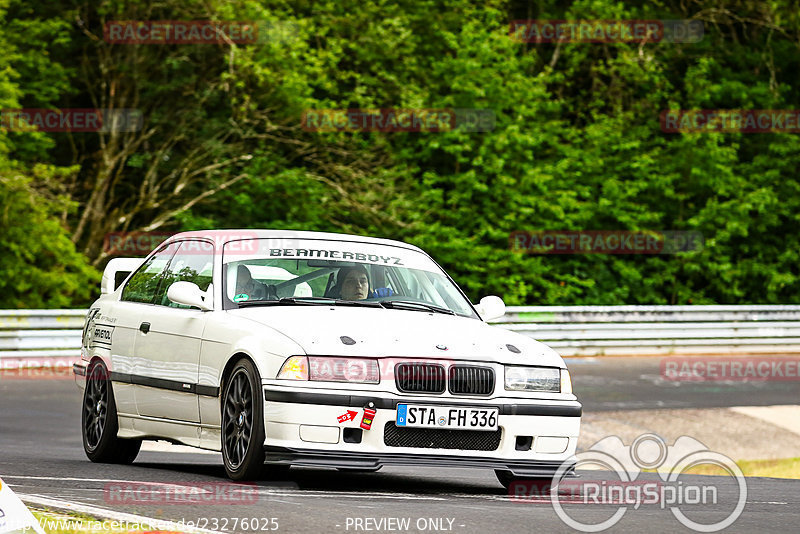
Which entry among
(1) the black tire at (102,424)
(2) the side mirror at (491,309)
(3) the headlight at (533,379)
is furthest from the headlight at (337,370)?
(1) the black tire at (102,424)

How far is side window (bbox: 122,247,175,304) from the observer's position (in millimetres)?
9820

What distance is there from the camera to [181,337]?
350 inches

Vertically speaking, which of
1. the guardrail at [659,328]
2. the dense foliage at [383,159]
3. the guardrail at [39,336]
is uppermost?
the dense foliage at [383,159]

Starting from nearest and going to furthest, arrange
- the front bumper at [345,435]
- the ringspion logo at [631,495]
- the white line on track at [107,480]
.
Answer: the ringspion logo at [631,495]
the front bumper at [345,435]
the white line on track at [107,480]

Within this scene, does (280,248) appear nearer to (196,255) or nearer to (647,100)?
(196,255)

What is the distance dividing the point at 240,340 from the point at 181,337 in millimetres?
934

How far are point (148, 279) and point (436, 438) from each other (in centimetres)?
307

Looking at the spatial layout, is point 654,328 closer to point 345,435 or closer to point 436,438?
point 436,438

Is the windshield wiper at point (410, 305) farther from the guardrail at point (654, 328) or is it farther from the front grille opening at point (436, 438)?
the guardrail at point (654, 328)

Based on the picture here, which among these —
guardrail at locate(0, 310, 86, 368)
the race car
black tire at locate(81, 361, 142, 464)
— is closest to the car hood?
the race car

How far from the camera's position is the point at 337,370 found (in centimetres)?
773

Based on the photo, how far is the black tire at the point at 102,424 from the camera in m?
9.79

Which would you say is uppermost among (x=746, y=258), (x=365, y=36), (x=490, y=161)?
(x=365, y=36)

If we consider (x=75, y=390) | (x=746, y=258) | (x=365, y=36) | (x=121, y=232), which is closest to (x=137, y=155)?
(x=121, y=232)
